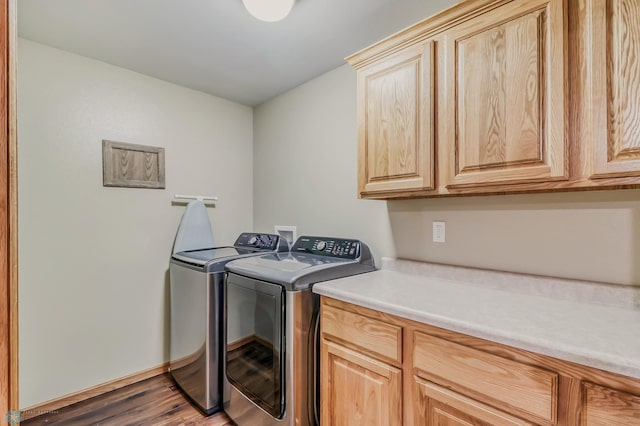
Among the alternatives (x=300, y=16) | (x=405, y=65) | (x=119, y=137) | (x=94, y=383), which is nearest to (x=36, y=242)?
(x=119, y=137)

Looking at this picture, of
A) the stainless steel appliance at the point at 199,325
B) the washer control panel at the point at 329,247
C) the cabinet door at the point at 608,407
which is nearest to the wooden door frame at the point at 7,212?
the stainless steel appliance at the point at 199,325

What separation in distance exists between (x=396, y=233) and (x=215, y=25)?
1582 millimetres

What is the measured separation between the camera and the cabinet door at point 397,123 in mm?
1396

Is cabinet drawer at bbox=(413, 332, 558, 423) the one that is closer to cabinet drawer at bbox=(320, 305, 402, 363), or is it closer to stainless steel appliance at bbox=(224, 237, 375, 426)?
cabinet drawer at bbox=(320, 305, 402, 363)

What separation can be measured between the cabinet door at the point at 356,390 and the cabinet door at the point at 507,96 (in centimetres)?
85

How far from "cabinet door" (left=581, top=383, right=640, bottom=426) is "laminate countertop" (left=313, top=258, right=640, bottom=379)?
0.07 metres

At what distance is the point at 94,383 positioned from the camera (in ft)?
6.84

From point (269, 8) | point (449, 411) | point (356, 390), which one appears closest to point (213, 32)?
point (269, 8)

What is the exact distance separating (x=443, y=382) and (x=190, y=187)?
2.29 metres

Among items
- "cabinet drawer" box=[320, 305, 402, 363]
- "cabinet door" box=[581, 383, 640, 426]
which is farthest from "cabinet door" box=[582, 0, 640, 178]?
"cabinet drawer" box=[320, 305, 402, 363]

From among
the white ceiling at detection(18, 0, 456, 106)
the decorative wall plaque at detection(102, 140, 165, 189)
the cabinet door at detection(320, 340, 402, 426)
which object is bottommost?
the cabinet door at detection(320, 340, 402, 426)

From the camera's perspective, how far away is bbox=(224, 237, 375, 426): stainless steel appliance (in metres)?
1.45

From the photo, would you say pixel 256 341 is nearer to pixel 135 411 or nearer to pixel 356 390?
pixel 356 390

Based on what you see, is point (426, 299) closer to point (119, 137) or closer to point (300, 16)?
point (300, 16)
